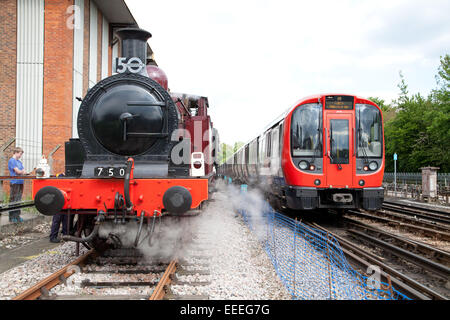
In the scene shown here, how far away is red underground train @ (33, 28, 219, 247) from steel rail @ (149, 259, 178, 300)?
0.66 m

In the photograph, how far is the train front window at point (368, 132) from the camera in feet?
26.1

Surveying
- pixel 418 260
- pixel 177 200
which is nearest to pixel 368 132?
pixel 418 260

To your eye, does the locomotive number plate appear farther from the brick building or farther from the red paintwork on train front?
the brick building

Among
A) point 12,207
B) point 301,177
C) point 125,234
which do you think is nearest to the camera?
point 125,234

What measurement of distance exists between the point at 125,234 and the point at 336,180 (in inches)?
196

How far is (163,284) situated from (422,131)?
3527cm

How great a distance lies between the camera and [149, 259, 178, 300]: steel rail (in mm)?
3450

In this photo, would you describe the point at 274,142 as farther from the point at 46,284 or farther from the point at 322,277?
the point at 46,284

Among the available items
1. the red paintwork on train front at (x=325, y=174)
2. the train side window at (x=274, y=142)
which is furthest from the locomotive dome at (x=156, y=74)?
the train side window at (x=274, y=142)

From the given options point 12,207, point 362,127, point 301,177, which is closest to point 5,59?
point 12,207

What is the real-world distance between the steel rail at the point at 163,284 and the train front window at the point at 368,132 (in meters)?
5.38
